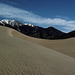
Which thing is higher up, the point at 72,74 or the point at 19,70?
the point at 19,70

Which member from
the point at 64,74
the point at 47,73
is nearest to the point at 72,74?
the point at 64,74

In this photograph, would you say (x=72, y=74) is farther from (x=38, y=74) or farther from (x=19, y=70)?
(x=19, y=70)

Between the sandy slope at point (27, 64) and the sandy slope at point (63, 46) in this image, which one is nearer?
the sandy slope at point (27, 64)

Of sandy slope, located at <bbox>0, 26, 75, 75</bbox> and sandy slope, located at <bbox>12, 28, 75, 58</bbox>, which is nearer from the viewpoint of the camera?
sandy slope, located at <bbox>0, 26, 75, 75</bbox>

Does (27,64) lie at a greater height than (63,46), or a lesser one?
greater

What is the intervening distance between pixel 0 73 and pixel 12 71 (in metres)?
0.44

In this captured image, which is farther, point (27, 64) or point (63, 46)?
point (63, 46)

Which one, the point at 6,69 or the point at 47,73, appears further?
the point at 47,73

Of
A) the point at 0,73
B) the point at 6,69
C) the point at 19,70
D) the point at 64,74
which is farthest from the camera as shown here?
the point at 64,74

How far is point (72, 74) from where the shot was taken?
4746 millimetres

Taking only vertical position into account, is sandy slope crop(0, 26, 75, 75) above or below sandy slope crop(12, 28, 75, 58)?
above

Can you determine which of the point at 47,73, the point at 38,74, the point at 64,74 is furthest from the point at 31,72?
the point at 64,74

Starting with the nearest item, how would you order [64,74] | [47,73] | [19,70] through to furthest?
[19,70], [47,73], [64,74]

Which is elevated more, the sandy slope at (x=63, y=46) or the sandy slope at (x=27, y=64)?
the sandy slope at (x=27, y=64)
